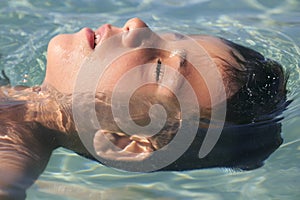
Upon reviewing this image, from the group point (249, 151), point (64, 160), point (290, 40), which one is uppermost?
point (290, 40)

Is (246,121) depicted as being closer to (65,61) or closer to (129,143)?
(129,143)

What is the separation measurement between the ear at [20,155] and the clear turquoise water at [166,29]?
8cm

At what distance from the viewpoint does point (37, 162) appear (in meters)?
3.56

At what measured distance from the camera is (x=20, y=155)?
11.4ft

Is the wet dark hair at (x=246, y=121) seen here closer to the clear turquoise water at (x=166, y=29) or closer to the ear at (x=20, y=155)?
the clear turquoise water at (x=166, y=29)

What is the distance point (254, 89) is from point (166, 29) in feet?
7.20

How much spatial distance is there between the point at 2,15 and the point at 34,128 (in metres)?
2.62

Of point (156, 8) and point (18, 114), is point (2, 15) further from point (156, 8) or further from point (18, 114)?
point (18, 114)

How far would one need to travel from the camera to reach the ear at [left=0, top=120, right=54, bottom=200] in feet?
10.6

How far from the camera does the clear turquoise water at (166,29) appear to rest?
3.49m

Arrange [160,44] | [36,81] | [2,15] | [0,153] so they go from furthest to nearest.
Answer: [2,15], [36,81], [160,44], [0,153]

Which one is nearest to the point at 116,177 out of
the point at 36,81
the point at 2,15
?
the point at 36,81

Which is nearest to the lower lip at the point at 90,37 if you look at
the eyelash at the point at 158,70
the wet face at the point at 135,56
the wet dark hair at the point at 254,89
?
the wet face at the point at 135,56

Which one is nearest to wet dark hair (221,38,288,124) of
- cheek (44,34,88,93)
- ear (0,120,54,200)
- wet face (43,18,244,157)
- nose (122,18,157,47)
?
wet face (43,18,244,157)
